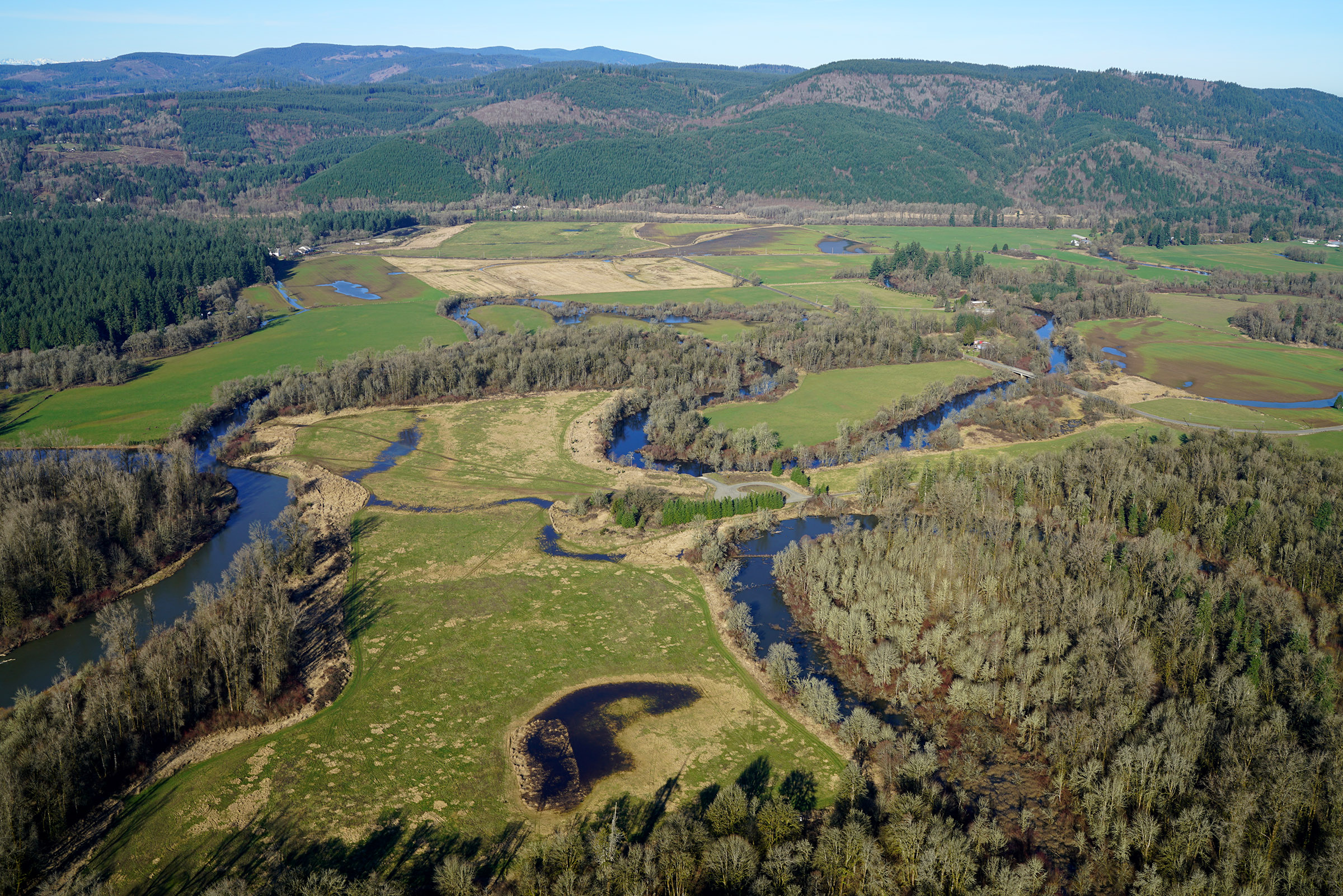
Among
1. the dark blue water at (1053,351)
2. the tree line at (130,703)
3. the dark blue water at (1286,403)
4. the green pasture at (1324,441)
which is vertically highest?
the dark blue water at (1053,351)

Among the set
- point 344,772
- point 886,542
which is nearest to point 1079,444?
point 886,542

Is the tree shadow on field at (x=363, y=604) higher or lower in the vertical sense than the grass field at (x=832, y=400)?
lower

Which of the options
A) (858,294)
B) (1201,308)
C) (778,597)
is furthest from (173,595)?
(1201,308)

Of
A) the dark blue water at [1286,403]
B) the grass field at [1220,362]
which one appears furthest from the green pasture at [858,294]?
the dark blue water at [1286,403]

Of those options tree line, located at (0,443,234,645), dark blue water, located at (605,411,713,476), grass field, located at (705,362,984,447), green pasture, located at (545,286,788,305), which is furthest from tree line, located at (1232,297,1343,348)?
tree line, located at (0,443,234,645)

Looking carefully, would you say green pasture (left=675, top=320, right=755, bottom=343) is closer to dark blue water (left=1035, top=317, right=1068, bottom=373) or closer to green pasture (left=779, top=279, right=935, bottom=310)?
green pasture (left=779, top=279, right=935, bottom=310)

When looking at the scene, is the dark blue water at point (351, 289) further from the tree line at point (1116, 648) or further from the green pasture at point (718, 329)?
the tree line at point (1116, 648)

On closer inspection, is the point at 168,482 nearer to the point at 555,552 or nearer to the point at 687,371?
the point at 555,552
